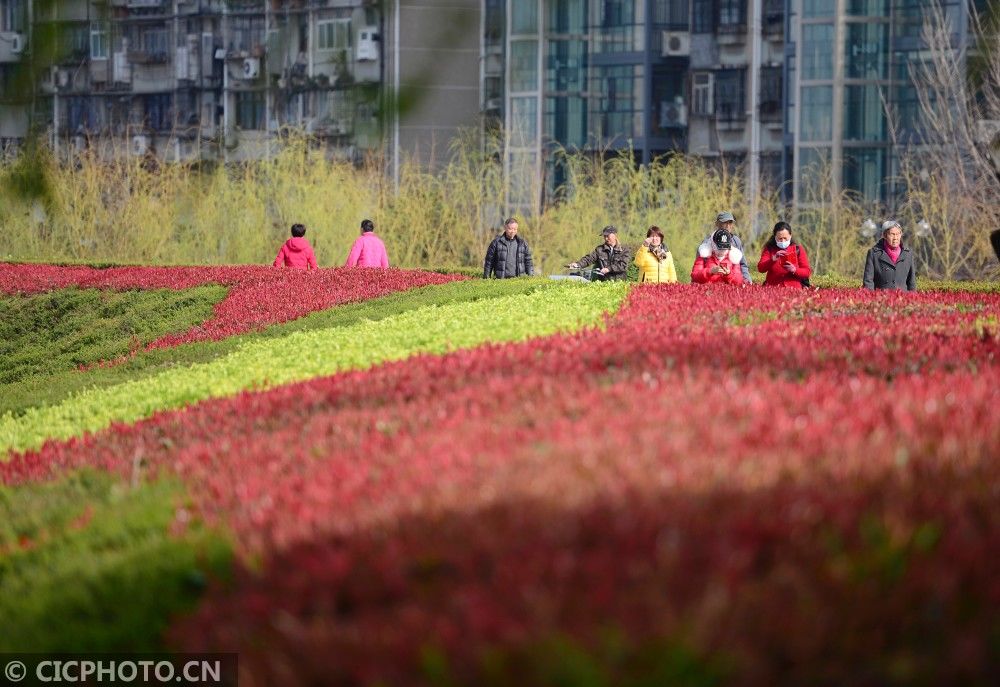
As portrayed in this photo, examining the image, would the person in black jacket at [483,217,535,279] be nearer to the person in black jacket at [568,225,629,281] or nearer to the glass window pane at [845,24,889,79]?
the person in black jacket at [568,225,629,281]

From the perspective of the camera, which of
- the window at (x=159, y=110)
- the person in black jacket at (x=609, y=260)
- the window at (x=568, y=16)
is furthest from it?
the window at (x=159, y=110)

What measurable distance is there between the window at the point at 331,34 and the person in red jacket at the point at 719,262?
119 ft

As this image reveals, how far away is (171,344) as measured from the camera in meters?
17.7

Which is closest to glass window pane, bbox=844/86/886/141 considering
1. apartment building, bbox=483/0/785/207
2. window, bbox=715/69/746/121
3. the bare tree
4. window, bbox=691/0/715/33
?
the bare tree

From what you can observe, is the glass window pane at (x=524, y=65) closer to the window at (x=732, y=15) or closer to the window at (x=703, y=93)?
the window at (x=703, y=93)

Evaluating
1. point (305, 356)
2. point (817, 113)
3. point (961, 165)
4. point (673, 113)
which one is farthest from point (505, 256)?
point (673, 113)

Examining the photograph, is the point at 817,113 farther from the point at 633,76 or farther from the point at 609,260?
the point at 609,260

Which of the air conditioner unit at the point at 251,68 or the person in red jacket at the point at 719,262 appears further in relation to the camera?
the air conditioner unit at the point at 251,68

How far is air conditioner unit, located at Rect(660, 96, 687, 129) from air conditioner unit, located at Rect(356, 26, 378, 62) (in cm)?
945

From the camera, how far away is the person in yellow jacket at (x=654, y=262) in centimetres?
1897

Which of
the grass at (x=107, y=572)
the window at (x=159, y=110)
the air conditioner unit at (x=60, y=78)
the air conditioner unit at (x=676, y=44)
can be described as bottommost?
the grass at (x=107, y=572)

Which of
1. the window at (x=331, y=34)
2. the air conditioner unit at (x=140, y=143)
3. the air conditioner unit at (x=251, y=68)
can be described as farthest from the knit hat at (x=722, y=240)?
the air conditioner unit at (x=140, y=143)

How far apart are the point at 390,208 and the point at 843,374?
26.5 meters

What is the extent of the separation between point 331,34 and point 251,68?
2899 mm
